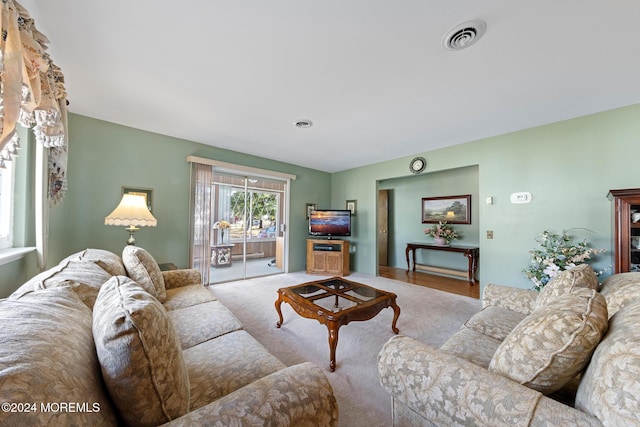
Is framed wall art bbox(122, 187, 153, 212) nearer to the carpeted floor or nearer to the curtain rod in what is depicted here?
the curtain rod

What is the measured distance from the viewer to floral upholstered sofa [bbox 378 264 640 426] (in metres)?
0.66

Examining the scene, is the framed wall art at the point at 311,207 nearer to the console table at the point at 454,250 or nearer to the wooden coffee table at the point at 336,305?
the console table at the point at 454,250

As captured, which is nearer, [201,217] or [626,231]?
[626,231]

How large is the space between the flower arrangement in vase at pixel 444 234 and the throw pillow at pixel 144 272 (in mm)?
4684

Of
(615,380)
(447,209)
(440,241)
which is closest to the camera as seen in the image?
(615,380)

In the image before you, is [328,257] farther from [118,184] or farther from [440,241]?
[118,184]

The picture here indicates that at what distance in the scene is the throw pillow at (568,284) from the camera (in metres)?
1.44

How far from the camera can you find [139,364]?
24.7 inches

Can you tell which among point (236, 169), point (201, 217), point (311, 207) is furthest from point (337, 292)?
point (311, 207)

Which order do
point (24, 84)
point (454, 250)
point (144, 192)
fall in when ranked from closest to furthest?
point (24, 84), point (144, 192), point (454, 250)

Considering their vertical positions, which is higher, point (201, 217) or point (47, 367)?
point (201, 217)

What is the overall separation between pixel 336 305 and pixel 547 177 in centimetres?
300

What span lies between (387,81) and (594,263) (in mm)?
3041

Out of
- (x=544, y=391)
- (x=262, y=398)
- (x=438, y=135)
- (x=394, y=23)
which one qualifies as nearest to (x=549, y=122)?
(x=438, y=135)
